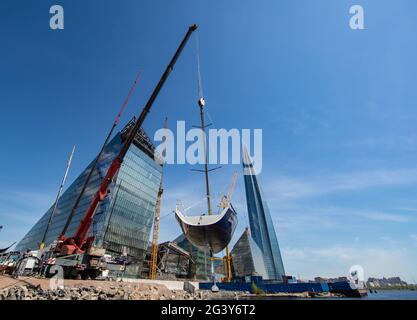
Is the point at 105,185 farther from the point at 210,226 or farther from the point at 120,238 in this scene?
the point at 120,238

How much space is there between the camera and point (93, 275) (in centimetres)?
2827

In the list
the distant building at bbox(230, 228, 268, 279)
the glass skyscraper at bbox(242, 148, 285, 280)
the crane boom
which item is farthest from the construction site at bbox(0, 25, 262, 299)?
the glass skyscraper at bbox(242, 148, 285, 280)

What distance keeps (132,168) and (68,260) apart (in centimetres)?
6307

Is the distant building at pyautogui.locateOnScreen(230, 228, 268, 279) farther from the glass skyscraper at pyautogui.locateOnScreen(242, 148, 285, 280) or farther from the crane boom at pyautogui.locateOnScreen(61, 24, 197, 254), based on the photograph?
the crane boom at pyautogui.locateOnScreen(61, 24, 197, 254)

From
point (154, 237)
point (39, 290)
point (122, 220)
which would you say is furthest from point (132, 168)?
point (39, 290)

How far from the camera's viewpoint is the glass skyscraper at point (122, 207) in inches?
2835

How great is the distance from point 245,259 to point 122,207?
2805 inches

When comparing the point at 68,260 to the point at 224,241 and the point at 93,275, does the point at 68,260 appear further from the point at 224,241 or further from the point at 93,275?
the point at 224,241

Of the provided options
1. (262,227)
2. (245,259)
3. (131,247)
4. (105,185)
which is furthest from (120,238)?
(262,227)

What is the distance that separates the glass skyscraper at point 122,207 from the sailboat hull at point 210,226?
110 ft

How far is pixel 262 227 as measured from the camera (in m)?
149

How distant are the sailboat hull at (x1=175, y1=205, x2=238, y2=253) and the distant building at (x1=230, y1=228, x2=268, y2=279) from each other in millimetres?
83038

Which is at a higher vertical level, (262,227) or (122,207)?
(122,207)
